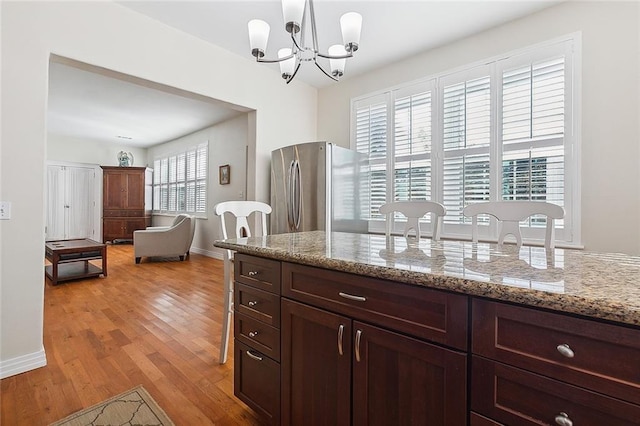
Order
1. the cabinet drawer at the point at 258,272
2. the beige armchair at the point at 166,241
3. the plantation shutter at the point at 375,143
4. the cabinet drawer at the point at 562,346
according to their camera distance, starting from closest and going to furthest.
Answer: the cabinet drawer at the point at 562,346
the cabinet drawer at the point at 258,272
the plantation shutter at the point at 375,143
the beige armchair at the point at 166,241

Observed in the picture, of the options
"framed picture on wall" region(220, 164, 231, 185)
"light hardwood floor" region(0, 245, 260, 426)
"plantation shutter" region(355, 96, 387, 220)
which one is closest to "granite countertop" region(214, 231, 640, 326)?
"light hardwood floor" region(0, 245, 260, 426)

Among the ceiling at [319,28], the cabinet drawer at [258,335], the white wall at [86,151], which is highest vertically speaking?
the ceiling at [319,28]

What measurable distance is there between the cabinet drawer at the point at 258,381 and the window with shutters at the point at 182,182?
526 centimetres

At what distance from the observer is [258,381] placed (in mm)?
1410

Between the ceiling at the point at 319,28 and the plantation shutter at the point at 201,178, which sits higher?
the ceiling at the point at 319,28

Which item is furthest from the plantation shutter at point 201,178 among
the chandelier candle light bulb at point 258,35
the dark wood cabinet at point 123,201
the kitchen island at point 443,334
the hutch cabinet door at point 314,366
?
the hutch cabinet door at point 314,366

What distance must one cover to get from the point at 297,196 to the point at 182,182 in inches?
184

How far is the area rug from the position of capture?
152 centimetres

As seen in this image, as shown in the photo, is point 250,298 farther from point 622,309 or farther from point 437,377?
point 622,309

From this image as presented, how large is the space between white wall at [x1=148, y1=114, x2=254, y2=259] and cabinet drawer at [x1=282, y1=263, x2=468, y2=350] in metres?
4.38

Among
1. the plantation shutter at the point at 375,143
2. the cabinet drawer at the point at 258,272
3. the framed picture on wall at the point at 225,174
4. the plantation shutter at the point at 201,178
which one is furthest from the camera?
the plantation shutter at the point at 201,178

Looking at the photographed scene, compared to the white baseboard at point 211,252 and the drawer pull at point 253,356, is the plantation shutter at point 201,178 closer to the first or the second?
the white baseboard at point 211,252

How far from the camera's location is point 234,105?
353 cm

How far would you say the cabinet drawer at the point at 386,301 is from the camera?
2.70ft
